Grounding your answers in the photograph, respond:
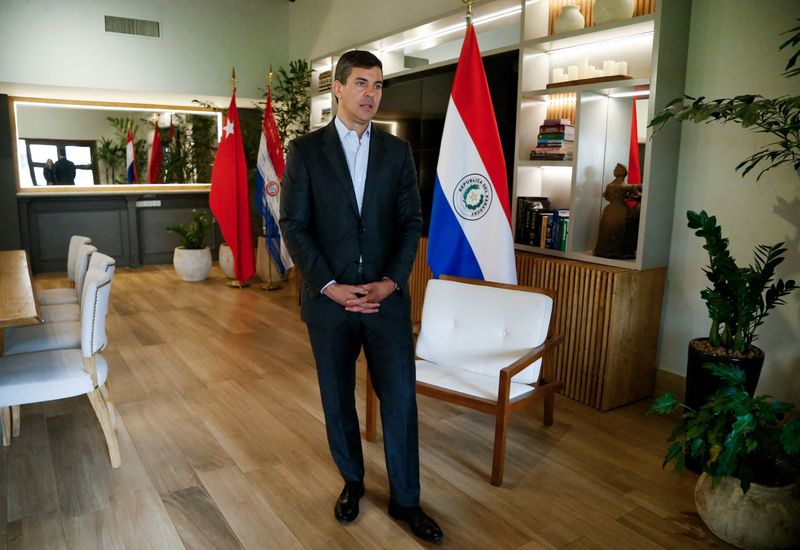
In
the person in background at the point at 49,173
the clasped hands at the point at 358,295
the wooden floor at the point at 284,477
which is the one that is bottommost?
the wooden floor at the point at 284,477

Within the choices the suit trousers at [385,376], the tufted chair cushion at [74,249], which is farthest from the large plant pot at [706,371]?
the tufted chair cushion at [74,249]

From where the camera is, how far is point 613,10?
3.26m

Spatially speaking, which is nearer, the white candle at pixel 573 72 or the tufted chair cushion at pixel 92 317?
the tufted chair cushion at pixel 92 317

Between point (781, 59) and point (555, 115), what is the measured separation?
1359 millimetres

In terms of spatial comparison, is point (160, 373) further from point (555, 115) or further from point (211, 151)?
point (211, 151)

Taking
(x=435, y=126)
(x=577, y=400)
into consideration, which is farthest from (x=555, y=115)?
(x=577, y=400)

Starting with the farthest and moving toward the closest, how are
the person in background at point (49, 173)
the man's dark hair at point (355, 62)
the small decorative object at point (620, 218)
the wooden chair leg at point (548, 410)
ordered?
the person in background at point (49, 173), the small decorative object at point (620, 218), the wooden chair leg at point (548, 410), the man's dark hair at point (355, 62)

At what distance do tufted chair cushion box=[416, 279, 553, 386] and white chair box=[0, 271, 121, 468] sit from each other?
1.41m

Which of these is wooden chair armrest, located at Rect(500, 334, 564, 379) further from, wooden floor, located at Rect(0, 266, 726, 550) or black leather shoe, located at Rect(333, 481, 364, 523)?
black leather shoe, located at Rect(333, 481, 364, 523)

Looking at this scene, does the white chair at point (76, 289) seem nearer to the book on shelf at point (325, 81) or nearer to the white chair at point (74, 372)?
the white chair at point (74, 372)

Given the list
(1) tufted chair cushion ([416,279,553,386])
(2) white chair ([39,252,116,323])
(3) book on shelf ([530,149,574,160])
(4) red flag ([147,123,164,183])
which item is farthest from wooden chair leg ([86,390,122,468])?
(4) red flag ([147,123,164,183])

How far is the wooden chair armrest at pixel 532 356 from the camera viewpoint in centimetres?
249

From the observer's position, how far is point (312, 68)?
6785mm

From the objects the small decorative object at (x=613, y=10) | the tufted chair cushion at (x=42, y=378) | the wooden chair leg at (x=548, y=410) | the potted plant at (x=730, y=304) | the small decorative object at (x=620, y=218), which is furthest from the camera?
the small decorative object at (x=620, y=218)
